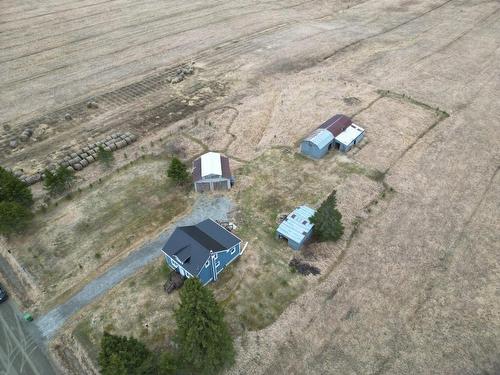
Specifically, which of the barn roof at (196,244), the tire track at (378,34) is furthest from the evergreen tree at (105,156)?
the tire track at (378,34)

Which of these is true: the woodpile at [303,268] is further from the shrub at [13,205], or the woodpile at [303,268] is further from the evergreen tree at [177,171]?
the shrub at [13,205]

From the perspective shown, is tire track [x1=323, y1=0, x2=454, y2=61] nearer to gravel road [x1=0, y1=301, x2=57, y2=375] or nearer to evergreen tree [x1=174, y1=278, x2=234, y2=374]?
evergreen tree [x1=174, y1=278, x2=234, y2=374]

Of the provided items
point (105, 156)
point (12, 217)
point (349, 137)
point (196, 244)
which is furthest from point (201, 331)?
point (349, 137)

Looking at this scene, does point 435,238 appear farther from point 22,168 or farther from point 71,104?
point 71,104

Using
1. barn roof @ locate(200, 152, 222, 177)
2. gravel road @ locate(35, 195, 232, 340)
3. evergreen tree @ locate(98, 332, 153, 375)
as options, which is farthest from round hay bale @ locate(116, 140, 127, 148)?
evergreen tree @ locate(98, 332, 153, 375)

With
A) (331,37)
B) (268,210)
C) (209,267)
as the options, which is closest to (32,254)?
(209,267)

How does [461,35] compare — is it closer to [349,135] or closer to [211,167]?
[349,135]

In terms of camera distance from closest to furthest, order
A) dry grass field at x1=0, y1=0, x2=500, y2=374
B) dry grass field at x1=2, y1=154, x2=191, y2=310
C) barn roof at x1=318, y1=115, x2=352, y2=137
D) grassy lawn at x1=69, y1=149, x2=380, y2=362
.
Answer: dry grass field at x1=0, y1=0, x2=500, y2=374 < grassy lawn at x1=69, y1=149, x2=380, y2=362 < dry grass field at x1=2, y1=154, x2=191, y2=310 < barn roof at x1=318, y1=115, x2=352, y2=137
